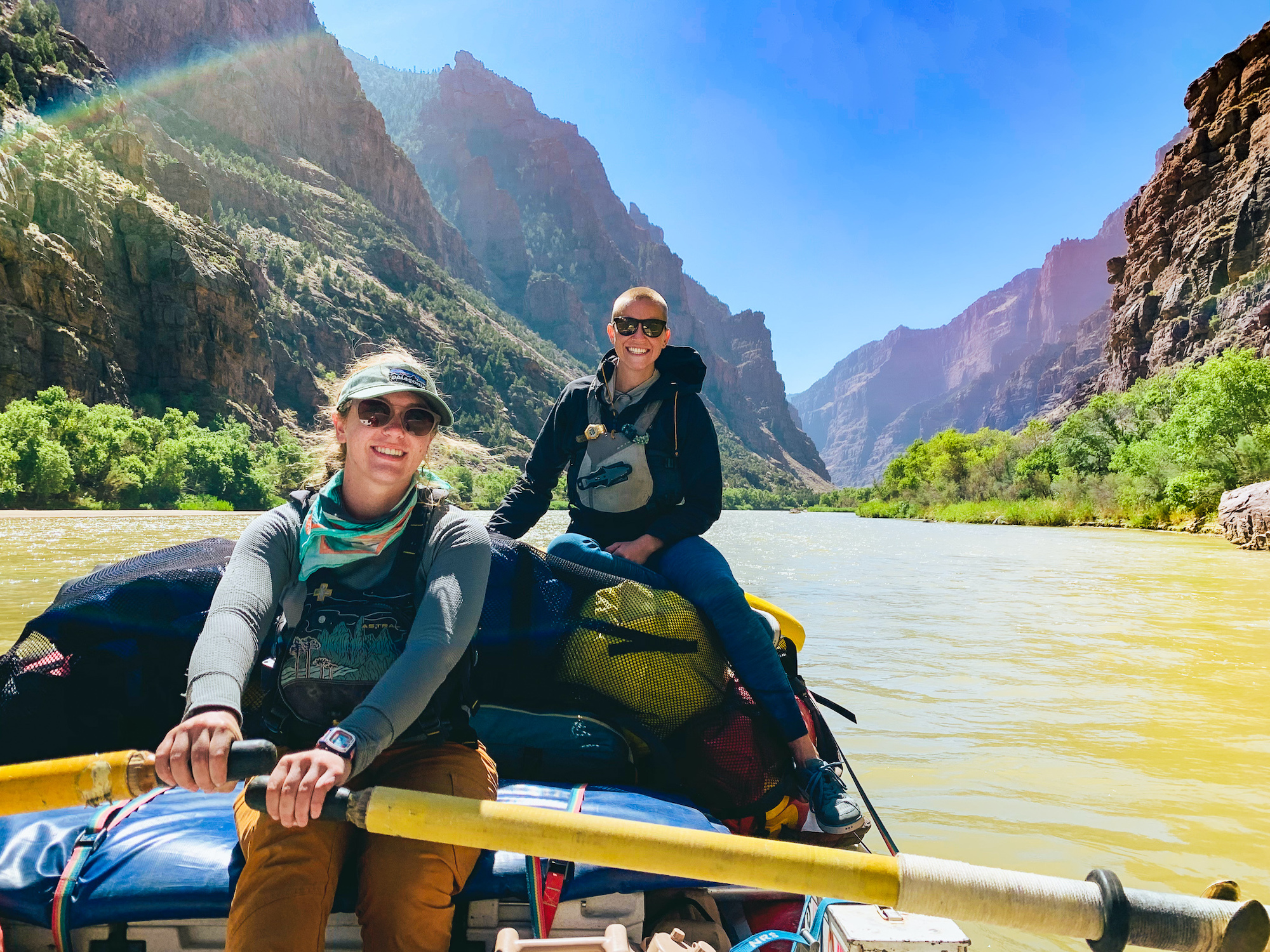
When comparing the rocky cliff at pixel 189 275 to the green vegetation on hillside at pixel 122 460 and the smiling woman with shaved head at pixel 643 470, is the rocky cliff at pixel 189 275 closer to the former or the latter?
the smiling woman with shaved head at pixel 643 470

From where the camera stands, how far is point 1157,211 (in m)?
56.1

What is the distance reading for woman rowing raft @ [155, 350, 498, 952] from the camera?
1443mm

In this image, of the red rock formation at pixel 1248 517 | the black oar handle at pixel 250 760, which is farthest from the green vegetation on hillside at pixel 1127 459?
the black oar handle at pixel 250 760

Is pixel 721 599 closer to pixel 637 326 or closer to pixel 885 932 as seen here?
pixel 637 326

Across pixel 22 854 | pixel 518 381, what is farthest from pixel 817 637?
pixel 518 381

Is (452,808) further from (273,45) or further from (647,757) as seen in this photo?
(273,45)

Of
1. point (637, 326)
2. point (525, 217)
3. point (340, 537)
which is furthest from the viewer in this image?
point (525, 217)

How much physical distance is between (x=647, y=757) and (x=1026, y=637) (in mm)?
7233

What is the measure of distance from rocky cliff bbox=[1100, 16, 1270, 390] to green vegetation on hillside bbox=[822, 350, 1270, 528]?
16.2 ft

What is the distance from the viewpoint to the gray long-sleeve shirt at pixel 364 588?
1547 mm

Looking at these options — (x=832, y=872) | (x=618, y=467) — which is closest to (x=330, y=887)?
(x=832, y=872)

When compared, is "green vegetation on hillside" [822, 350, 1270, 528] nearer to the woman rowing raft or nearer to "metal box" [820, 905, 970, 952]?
"metal box" [820, 905, 970, 952]

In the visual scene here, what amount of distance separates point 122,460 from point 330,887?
37633 millimetres

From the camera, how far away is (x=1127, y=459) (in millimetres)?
32750
